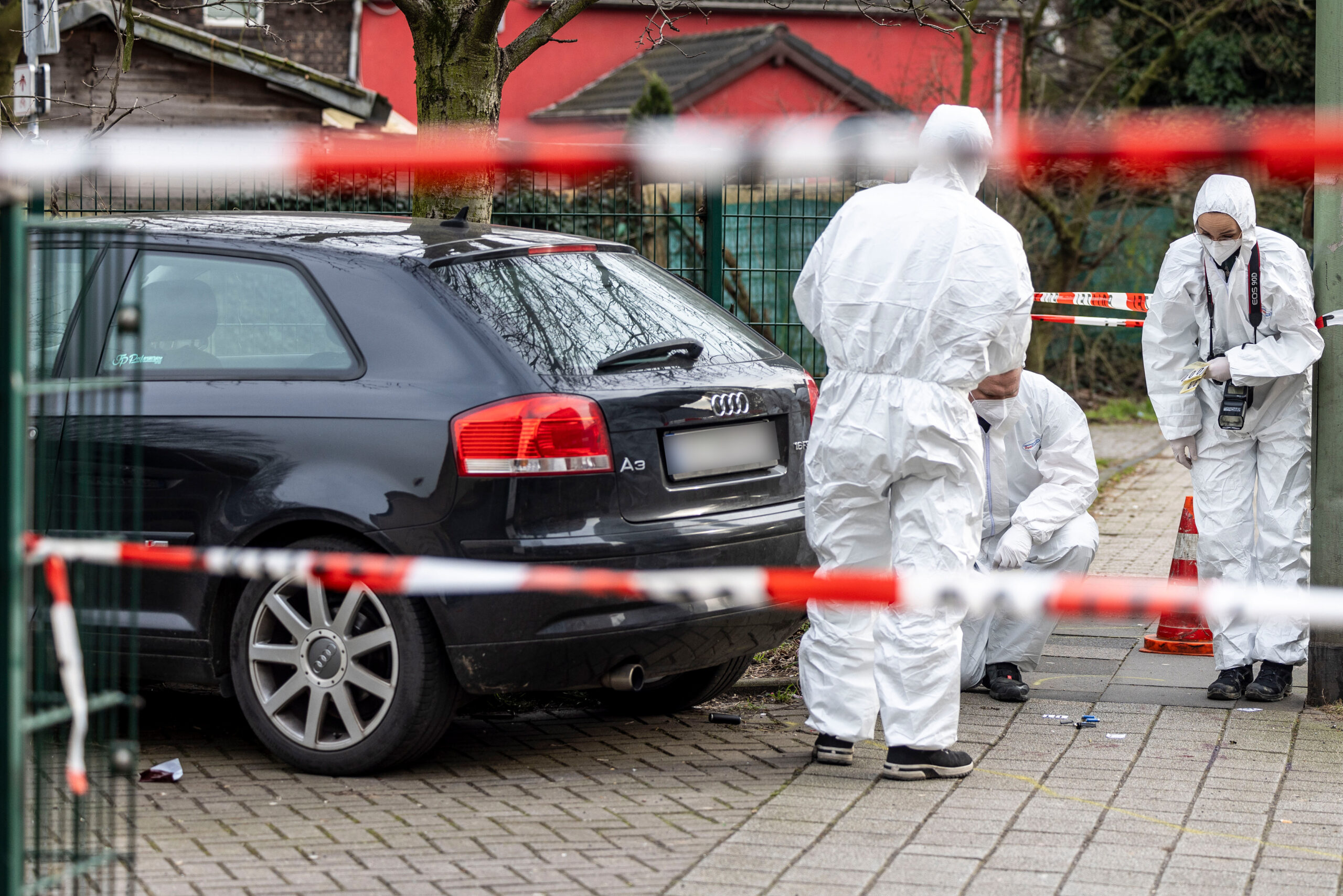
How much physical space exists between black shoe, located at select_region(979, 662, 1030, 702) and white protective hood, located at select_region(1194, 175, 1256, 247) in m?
1.76

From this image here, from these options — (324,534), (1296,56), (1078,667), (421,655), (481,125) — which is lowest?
(1078,667)

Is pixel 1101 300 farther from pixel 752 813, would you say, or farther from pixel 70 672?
pixel 70 672

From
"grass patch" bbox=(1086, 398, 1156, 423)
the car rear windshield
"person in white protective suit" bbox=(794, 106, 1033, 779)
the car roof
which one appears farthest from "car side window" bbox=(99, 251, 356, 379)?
"grass patch" bbox=(1086, 398, 1156, 423)

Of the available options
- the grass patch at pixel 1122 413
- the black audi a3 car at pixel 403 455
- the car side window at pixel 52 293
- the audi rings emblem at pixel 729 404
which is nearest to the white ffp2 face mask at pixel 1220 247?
the black audi a3 car at pixel 403 455

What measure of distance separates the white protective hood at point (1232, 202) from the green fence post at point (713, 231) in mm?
2581

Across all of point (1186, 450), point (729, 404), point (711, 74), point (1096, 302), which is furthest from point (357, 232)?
point (711, 74)

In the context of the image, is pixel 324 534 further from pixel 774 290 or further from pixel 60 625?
pixel 774 290

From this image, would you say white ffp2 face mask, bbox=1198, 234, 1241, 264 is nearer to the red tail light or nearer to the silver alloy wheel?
the red tail light

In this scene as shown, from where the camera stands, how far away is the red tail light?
451 cm

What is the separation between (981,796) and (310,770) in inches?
77.7

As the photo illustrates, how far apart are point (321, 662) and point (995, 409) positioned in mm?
2580

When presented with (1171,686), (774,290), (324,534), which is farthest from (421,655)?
(774,290)

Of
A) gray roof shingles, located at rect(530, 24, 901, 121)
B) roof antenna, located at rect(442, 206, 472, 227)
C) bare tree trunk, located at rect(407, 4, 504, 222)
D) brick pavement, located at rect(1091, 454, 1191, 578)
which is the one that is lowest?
brick pavement, located at rect(1091, 454, 1191, 578)

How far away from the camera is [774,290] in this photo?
8.14m
